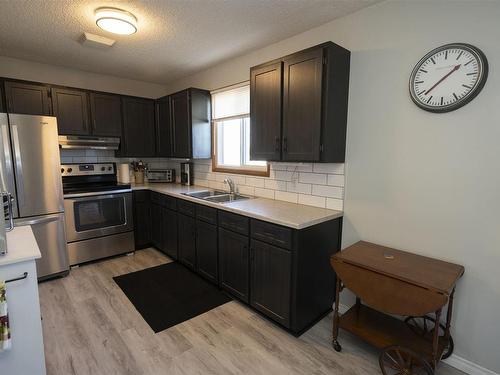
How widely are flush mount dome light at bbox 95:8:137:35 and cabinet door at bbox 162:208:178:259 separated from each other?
2.04 meters

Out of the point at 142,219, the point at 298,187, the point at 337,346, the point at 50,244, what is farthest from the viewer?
the point at 142,219

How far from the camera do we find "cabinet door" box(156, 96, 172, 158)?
4.05 metres

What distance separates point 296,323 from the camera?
212cm

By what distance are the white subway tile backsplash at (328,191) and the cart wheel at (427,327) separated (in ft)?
3.57

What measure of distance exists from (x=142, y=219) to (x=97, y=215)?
62 cm

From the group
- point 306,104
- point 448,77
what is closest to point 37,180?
point 306,104

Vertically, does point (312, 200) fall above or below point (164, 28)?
below

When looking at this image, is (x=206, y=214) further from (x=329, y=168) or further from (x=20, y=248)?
(x=20, y=248)

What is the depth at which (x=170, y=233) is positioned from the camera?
3.57m

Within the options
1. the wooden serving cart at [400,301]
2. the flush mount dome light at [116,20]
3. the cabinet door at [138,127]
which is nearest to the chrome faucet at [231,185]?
the cabinet door at [138,127]

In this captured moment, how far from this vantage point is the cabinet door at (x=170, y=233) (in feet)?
11.4

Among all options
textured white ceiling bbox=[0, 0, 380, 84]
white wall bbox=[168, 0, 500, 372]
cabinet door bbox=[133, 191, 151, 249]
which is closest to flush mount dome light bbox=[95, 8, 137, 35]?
textured white ceiling bbox=[0, 0, 380, 84]

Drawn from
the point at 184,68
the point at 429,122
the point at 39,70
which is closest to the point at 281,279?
the point at 429,122

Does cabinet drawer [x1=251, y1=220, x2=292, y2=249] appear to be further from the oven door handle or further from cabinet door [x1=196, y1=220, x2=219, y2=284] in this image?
the oven door handle
